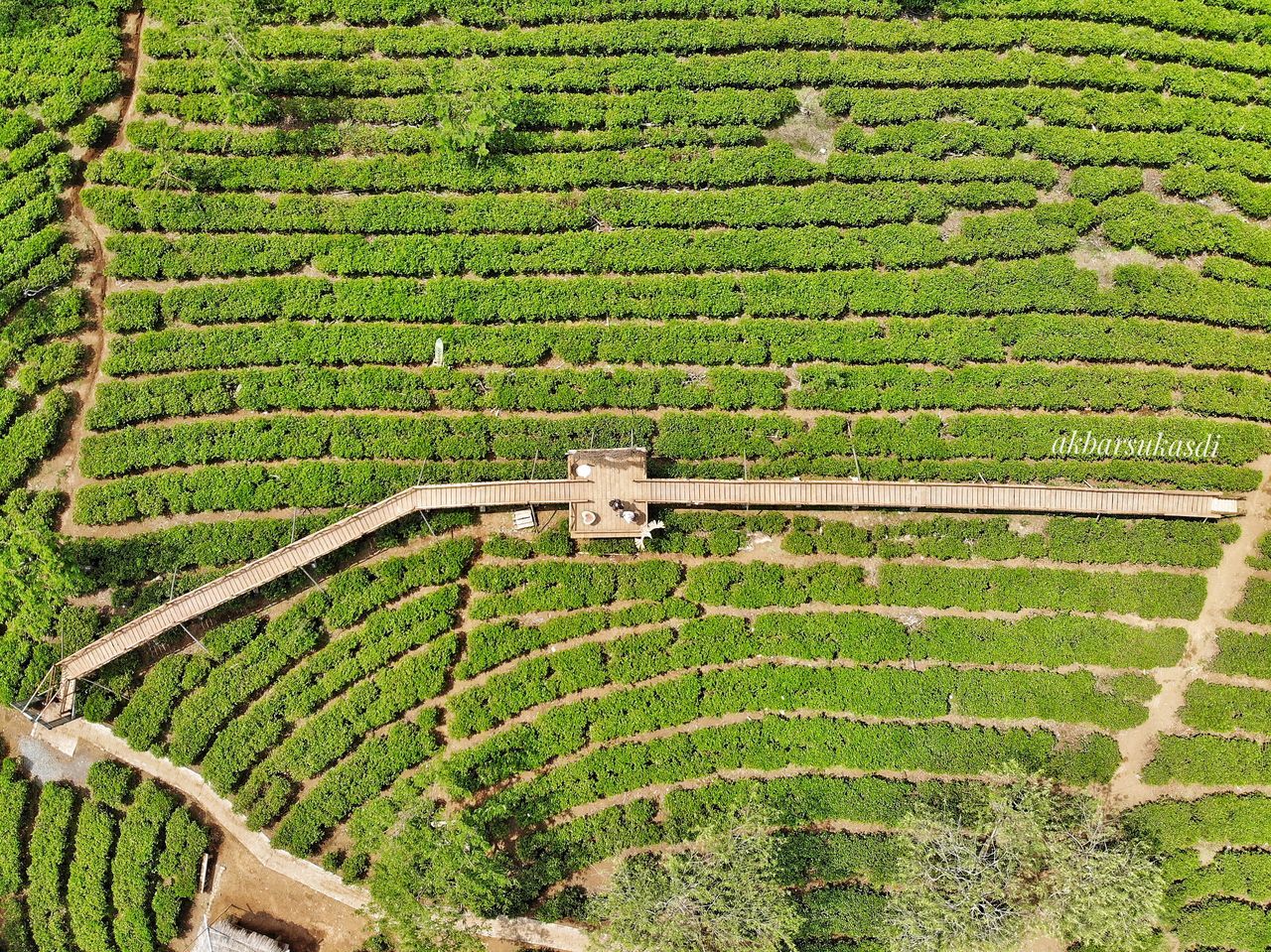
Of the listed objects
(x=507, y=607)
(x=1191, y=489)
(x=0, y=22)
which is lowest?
(x=507, y=607)

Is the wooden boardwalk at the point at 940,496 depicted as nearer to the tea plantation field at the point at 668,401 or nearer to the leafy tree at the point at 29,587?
the tea plantation field at the point at 668,401

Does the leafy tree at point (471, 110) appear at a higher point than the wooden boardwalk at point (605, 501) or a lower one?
higher

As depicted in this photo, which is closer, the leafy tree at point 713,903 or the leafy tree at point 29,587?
the leafy tree at point 713,903

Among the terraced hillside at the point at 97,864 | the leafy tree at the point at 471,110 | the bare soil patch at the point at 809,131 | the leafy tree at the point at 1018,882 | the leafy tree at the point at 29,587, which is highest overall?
the bare soil patch at the point at 809,131

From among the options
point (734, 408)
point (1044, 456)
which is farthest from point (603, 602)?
point (1044, 456)

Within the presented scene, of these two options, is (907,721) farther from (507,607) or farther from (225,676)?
(225,676)

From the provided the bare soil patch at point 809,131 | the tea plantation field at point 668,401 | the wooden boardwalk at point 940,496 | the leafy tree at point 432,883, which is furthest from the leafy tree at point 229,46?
the leafy tree at point 432,883
